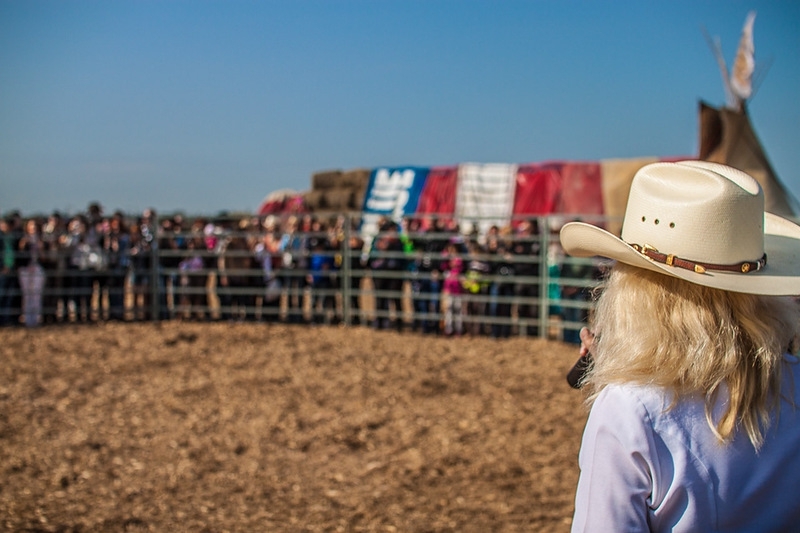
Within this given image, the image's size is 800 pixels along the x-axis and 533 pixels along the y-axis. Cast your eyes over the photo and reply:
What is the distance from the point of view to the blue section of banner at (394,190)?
1748 centimetres

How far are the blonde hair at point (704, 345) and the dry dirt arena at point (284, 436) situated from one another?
2.93m

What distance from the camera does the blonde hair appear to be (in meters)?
1.35

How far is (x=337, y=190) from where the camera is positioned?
20672 millimetres

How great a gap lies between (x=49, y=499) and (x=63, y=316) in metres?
7.12

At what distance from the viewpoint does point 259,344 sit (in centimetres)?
889

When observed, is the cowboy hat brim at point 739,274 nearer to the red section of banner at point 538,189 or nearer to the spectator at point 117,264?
the spectator at point 117,264

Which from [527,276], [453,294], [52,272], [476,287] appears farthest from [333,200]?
[527,276]

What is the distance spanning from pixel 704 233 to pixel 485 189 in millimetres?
15194

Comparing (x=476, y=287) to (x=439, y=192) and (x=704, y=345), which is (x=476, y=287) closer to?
(x=439, y=192)

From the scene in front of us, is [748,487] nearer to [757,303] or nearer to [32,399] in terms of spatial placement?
[757,303]

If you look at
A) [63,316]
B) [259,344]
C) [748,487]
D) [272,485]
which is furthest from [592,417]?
[63,316]

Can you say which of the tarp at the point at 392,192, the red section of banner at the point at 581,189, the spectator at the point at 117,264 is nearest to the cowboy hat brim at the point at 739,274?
the spectator at the point at 117,264

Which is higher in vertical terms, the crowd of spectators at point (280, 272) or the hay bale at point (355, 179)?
the hay bale at point (355, 179)

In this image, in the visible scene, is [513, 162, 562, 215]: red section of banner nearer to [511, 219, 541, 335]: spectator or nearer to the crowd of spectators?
the crowd of spectators
